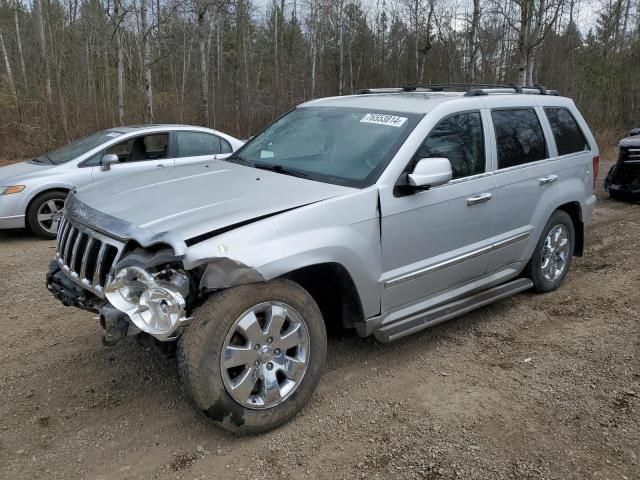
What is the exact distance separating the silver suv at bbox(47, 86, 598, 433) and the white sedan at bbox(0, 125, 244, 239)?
3646mm

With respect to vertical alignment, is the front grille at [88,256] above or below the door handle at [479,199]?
below

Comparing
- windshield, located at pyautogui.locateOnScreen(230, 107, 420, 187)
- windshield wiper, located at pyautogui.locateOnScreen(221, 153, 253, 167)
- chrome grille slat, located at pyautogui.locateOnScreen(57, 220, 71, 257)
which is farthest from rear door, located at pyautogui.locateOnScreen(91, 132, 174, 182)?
chrome grille slat, located at pyautogui.locateOnScreen(57, 220, 71, 257)

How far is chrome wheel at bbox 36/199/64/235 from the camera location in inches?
289

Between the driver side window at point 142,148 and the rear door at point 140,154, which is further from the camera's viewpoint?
the driver side window at point 142,148

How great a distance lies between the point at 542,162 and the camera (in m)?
4.79

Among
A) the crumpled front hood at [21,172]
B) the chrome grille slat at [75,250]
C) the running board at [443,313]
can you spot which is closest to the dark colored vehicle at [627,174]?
the running board at [443,313]

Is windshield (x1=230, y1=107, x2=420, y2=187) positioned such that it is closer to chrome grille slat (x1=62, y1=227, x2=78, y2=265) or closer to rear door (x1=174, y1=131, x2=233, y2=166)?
chrome grille slat (x1=62, y1=227, x2=78, y2=265)

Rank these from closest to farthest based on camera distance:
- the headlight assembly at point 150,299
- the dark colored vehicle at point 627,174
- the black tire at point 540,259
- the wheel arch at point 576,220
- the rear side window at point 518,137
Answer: the headlight assembly at point 150,299 < the rear side window at point 518,137 < the black tire at point 540,259 < the wheel arch at point 576,220 < the dark colored vehicle at point 627,174

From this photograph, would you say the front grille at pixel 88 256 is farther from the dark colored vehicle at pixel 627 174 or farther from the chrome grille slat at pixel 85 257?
the dark colored vehicle at pixel 627 174

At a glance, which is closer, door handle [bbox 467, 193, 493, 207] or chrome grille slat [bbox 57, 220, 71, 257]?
chrome grille slat [bbox 57, 220, 71, 257]

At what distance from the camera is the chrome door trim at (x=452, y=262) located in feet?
11.9

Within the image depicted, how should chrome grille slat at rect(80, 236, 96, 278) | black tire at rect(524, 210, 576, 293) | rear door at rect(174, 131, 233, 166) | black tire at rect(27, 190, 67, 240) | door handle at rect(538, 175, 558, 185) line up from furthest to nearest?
rear door at rect(174, 131, 233, 166) → black tire at rect(27, 190, 67, 240) → black tire at rect(524, 210, 576, 293) → door handle at rect(538, 175, 558, 185) → chrome grille slat at rect(80, 236, 96, 278)

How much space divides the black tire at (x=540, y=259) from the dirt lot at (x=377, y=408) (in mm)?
365

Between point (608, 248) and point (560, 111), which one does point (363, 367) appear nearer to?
point (560, 111)
